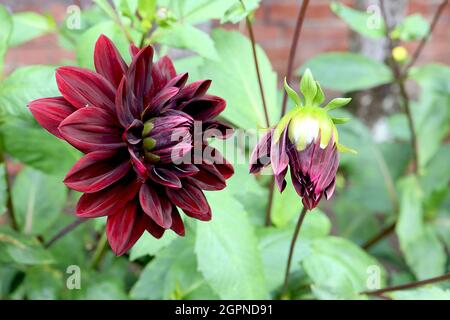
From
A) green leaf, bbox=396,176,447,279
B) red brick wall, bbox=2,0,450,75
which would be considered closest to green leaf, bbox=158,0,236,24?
green leaf, bbox=396,176,447,279

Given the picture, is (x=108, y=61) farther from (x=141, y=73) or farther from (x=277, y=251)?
(x=277, y=251)

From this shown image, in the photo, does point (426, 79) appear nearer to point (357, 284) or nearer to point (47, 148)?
point (357, 284)

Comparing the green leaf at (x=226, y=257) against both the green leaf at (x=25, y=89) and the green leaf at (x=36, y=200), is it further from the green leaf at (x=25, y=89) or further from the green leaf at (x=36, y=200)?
the green leaf at (x=36, y=200)

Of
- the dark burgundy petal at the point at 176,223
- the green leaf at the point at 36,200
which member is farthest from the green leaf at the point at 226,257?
the green leaf at the point at 36,200

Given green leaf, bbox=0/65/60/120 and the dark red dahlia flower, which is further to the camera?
green leaf, bbox=0/65/60/120

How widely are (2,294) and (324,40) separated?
107cm

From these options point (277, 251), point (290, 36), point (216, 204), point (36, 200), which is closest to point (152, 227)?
point (216, 204)

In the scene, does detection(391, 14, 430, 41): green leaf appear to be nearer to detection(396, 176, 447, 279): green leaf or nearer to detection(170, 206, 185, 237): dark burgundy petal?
detection(396, 176, 447, 279): green leaf

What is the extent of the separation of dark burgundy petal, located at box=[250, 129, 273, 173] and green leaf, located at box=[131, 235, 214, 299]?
8.1 inches

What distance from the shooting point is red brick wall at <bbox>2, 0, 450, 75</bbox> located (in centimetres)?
138

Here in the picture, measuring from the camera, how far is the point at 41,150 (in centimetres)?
54

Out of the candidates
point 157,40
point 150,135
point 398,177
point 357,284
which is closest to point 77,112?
point 150,135

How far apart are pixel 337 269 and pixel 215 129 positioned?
0.81 ft

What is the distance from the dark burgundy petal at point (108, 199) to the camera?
0.33 m
